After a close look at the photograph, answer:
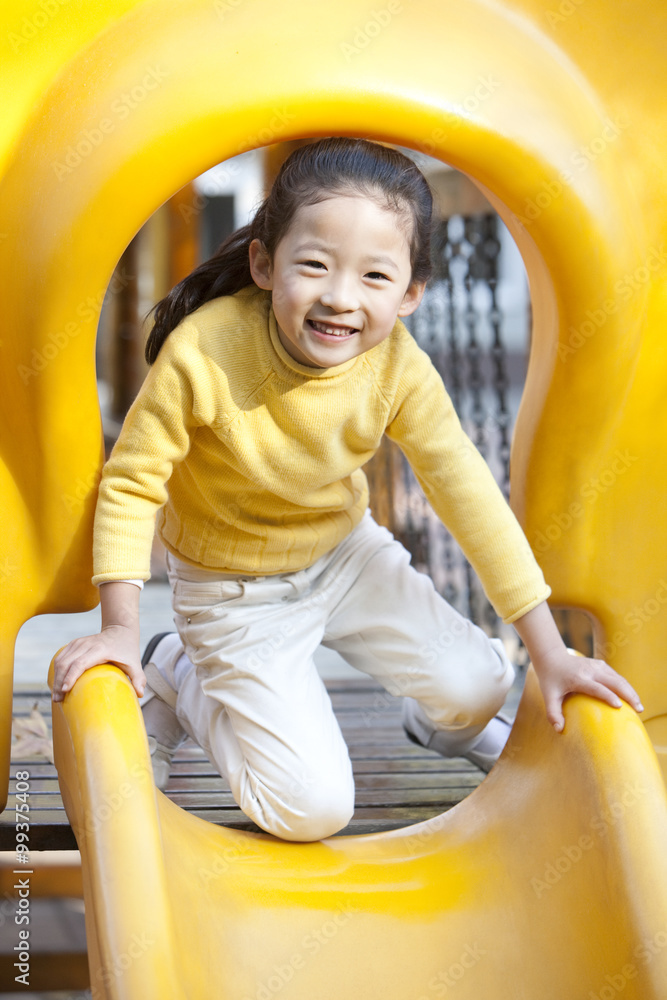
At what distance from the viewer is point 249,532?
1.41 meters

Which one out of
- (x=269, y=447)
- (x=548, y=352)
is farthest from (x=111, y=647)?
(x=548, y=352)

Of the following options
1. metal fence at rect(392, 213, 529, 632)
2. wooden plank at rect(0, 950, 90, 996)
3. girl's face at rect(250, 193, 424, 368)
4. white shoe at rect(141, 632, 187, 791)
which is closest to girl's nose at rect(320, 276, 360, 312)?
girl's face at rect(250, 193, 424, 368)

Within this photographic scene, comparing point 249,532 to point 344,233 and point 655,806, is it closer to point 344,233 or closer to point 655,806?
point 344,233

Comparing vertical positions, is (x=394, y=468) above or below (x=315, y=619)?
above

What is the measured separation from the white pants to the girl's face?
0.40 meters

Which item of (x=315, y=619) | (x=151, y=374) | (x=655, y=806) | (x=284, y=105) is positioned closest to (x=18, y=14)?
(x=284, y=105)

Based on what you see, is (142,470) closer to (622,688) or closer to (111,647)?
(111,647)

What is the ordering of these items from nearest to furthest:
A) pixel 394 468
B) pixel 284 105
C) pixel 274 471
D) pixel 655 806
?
1. pixel 655 806
2. pixel 284 105
3. pixel 274 471
4. pixel 394 468

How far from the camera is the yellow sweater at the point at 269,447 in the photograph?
48.8 inches

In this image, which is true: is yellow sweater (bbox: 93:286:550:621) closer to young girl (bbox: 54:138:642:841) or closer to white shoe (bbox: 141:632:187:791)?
young girl (bbox: 54:138:642:841)

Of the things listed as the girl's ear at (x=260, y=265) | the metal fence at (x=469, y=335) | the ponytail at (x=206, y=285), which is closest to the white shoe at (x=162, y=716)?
the ponytail at (x=206, y=285)

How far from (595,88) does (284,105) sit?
0.43 meters

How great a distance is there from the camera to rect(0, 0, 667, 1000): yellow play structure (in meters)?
1.13

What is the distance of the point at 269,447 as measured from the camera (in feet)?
4.33
